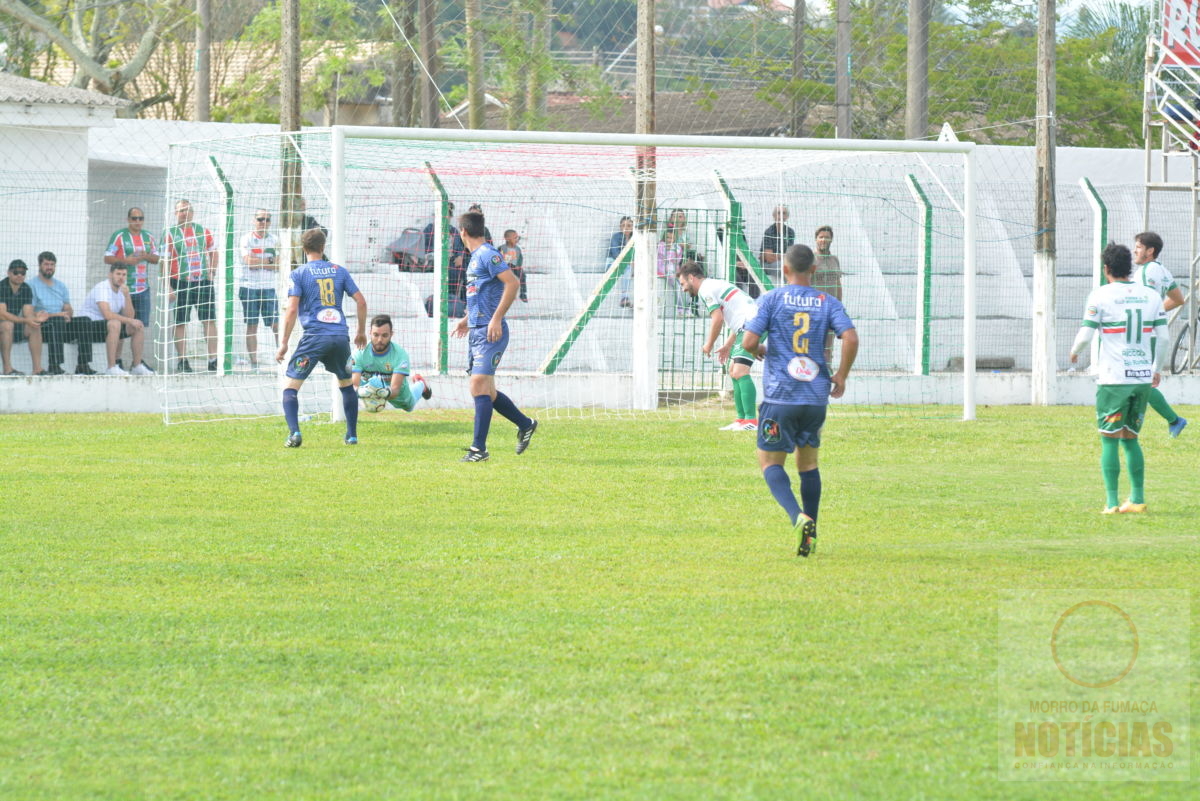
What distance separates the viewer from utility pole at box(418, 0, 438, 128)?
1002 inches

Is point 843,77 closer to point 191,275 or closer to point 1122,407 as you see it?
point 191,275

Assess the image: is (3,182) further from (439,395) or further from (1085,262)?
(1085,262)

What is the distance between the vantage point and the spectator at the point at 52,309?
17922 mm

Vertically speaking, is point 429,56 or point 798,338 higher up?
point 429,56

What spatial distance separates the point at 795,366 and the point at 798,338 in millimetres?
157

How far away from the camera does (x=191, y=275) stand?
59.1 feet

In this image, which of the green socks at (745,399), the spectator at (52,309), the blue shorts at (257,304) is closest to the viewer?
the green socks at (745,399)

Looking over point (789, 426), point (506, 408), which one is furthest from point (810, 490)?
point (506, 408)

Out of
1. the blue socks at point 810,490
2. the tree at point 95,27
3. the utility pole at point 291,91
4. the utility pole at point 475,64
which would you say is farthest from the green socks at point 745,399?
the tree at point 95,27

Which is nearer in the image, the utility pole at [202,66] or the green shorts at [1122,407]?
the green shorts at [1122,407]

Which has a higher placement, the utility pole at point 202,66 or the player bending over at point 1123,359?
the utility pole at point 202,66

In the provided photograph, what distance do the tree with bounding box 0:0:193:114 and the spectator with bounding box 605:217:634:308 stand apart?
12640 mm

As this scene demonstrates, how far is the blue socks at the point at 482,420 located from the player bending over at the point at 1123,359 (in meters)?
4.96

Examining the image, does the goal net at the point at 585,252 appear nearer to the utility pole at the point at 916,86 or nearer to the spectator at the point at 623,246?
the spectator at the point at 623,246
